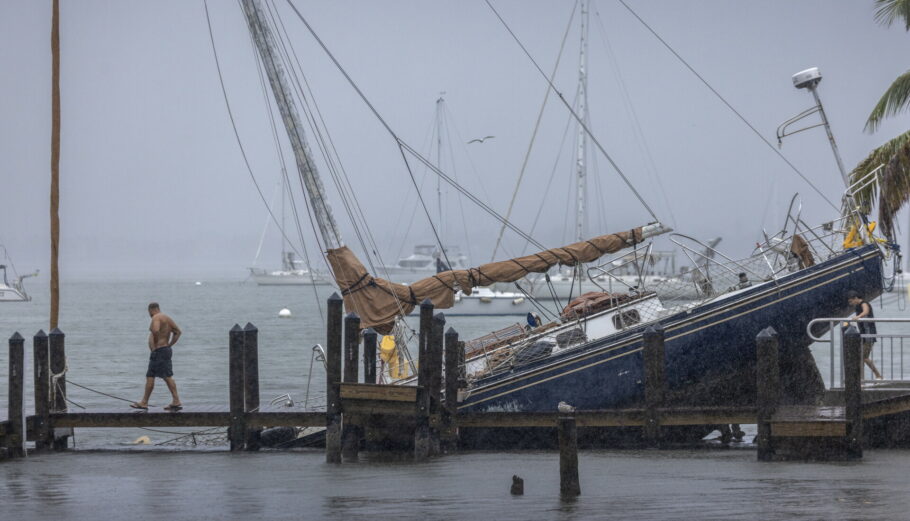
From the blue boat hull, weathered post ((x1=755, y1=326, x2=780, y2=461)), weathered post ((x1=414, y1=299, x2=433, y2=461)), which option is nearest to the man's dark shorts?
weathered post ((x1=414, y1=299, x2=433, y2=461))

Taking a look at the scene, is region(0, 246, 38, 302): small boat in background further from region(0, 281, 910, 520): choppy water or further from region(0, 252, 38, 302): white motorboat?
region(0, 281, 910, 520): choppy water

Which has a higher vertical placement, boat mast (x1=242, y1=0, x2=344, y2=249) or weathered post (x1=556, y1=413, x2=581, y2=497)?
boat mast (x1=242, y1=0, x2=344, y2=249)

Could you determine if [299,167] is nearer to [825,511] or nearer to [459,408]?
[459,408]

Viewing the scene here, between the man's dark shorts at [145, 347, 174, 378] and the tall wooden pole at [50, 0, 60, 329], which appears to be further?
the tall wooden pole at [50, 0, 60, 329]

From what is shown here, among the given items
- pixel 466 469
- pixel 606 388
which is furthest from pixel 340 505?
pixel 606 388

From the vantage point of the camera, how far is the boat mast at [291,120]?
2223 cm

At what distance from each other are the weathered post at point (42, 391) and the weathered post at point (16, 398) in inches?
18.9

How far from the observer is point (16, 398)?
727 inches

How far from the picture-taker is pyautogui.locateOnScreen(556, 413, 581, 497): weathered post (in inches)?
547

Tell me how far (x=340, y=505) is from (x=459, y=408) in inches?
236

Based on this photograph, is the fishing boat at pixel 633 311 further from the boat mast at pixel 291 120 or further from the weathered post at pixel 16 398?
the weathered post at pixel 16 398

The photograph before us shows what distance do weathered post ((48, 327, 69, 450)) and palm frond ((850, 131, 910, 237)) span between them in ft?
56.7

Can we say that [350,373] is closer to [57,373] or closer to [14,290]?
[57,373]

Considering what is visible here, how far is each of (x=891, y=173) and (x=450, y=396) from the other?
1360cm
